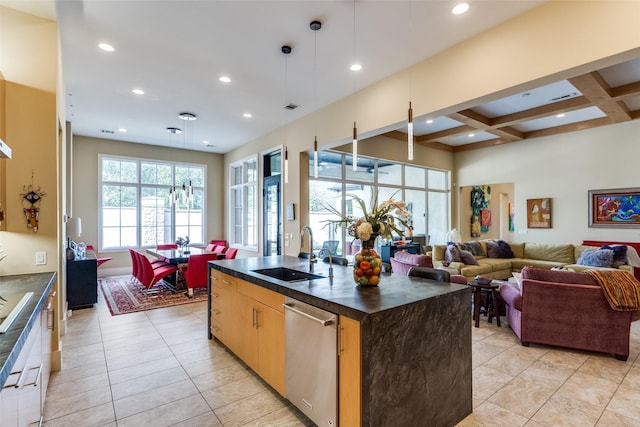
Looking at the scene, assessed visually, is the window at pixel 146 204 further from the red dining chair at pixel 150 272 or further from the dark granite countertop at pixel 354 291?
the dark granite countertop at pixel 354 291

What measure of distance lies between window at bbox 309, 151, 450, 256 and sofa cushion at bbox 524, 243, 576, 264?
96.0 inches

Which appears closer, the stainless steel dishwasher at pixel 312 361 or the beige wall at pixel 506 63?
the stainless steel dishwasher at pixel 312 361

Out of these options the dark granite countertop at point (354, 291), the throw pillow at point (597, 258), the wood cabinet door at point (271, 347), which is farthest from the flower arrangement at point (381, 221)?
the throw pillow at point (597, 258)

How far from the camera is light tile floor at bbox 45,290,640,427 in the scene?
2324mm

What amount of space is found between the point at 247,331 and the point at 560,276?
11.0 ft

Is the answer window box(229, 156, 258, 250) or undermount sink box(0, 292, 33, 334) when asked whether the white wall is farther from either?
Result: undermount sink box(0, 292, 33, 334)

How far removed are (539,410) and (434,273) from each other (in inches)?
48.8

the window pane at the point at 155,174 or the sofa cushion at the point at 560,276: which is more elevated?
the window pane at the point at 155,174

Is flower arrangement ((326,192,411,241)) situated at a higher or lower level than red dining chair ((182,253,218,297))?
higher

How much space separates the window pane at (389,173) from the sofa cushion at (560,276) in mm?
4789

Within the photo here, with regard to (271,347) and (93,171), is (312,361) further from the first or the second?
(93,171)

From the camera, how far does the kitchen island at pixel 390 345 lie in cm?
176

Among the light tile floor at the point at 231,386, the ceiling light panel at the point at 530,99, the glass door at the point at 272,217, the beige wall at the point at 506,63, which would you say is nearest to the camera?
the light tile floor at the point at 231,386

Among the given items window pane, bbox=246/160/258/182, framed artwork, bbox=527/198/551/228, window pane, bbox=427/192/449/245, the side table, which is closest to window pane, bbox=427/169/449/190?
window pane, bbox=427/192/449/245
